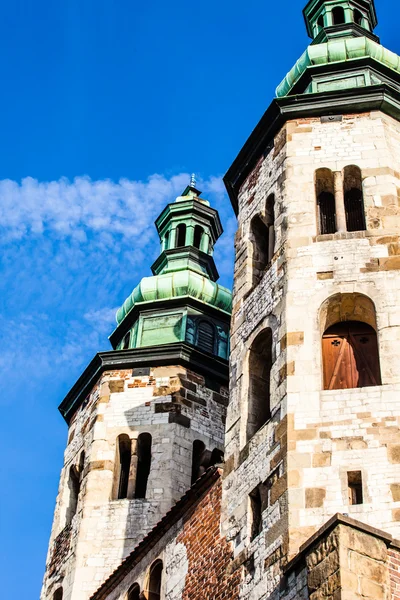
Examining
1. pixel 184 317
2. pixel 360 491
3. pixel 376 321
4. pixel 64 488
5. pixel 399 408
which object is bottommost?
pixel 360 491

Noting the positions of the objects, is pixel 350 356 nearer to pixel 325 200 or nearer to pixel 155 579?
pixel 325 200

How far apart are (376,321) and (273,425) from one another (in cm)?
216

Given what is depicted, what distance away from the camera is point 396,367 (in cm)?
1611

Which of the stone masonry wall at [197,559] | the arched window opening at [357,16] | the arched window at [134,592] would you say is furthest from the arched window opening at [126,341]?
the arched window at [134,592]

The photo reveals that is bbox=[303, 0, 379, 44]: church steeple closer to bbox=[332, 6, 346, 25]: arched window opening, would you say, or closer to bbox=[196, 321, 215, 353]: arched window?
bbox=[332, 6, 346, 25]: arched window opening

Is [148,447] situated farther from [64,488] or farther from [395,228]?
[395,228]

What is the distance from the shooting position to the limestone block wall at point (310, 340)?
14898mm

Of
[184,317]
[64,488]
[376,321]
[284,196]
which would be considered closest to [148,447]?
[64,488]

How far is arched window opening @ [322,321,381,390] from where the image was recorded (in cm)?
1653

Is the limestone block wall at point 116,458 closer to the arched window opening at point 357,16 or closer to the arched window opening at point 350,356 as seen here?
the arched window opening at point 350,356

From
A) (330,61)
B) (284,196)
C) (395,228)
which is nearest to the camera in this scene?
(395,228)

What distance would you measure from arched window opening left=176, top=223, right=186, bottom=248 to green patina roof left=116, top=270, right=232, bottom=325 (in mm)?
1967

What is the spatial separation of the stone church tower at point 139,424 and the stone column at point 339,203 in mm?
7728

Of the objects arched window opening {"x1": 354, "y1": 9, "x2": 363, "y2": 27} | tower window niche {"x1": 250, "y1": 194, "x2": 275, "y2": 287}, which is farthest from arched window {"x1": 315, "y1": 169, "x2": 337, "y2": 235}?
arched window opening {"x1": 354, "y1": 9, "x2": 363, "y2": 27}
